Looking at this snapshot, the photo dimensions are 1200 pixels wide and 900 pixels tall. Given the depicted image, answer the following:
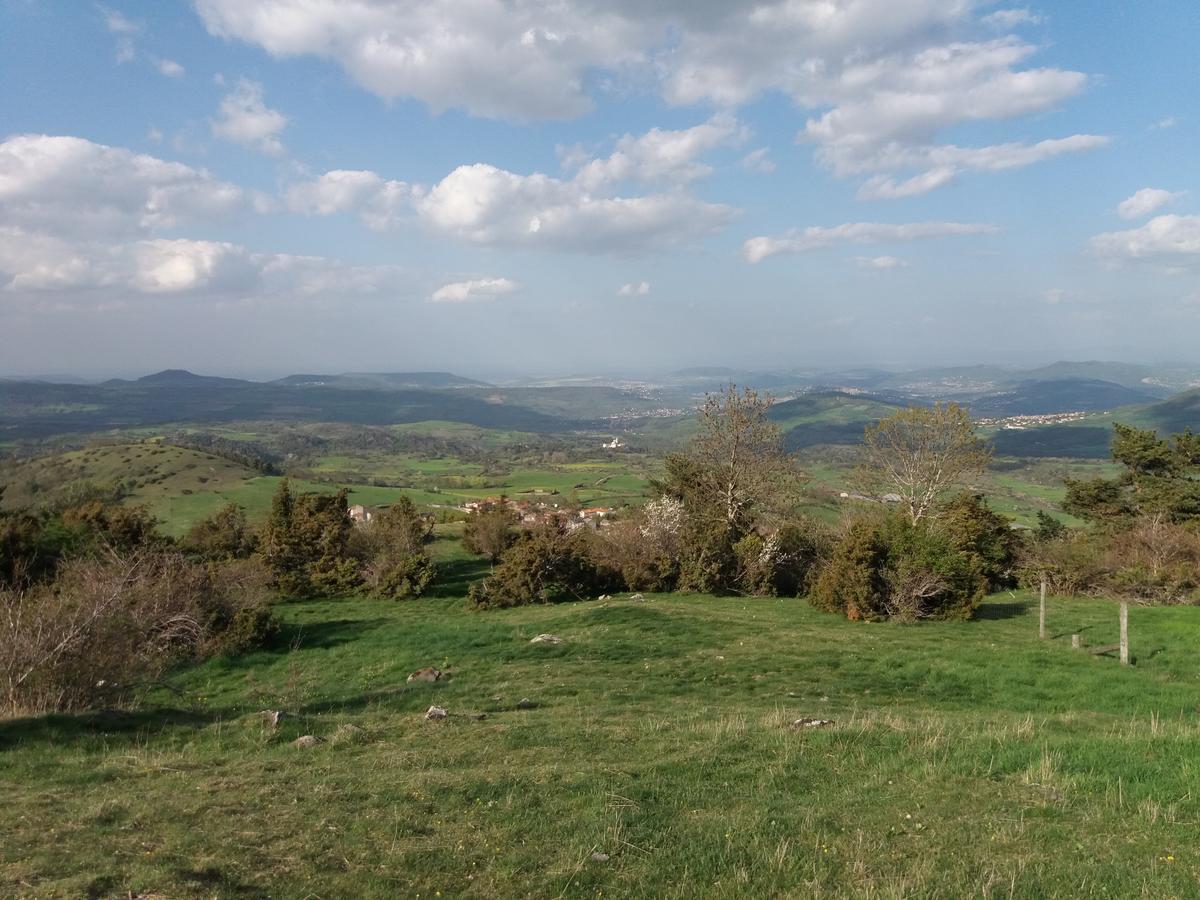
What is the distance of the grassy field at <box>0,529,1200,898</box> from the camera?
16.3ft

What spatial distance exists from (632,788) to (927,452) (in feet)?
93.7

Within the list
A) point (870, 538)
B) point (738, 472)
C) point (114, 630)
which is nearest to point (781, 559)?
point (738, 472)

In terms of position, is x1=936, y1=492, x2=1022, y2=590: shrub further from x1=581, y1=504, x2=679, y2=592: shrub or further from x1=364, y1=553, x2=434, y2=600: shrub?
x1=364, y1=553, x2=434, y2=600: shrub

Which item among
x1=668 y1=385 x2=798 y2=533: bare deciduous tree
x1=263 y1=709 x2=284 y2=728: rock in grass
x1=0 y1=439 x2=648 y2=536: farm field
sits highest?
x1=668 y1=385 x2=798 y2=533: bare deciduous tree

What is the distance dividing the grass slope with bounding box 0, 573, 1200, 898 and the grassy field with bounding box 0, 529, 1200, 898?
0.10ft

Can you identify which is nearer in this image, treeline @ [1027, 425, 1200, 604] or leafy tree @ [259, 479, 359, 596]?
treeline @ [1027, 425, 1200, 604]

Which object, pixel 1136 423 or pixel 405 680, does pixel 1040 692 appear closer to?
pixel 405 680

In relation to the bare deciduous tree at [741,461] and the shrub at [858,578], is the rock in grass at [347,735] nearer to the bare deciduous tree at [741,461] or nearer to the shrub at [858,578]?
the shrub at [858,578]

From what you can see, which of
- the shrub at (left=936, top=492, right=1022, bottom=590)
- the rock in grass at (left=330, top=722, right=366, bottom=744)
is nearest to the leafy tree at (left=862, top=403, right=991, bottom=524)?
the shrub at (left=936, top=492, right=1022, bottom=590)

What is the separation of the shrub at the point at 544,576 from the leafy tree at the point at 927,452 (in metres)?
14.6

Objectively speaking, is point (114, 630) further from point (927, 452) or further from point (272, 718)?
point (927, 452)

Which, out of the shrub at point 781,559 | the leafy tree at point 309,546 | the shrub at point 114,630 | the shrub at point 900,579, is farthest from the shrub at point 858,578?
the leafy tree at point 309,546

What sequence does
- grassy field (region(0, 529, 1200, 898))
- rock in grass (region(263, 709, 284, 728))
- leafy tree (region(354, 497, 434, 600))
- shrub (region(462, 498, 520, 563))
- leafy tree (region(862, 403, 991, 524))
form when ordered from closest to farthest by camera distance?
grassy field (region(0, 529, 1200, 898)) < rock in grass (region(263, 709, 284, 728)) < leafy tree (region(354, 497, 434, 600)) < leafy tree (region(862, 403, 991, 524)) < shrub (region(462, 498, 520, 563))

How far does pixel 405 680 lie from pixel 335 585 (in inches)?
644
